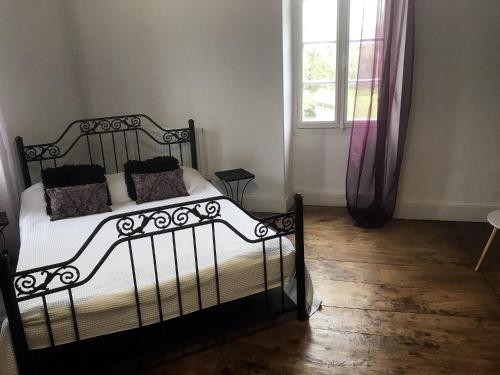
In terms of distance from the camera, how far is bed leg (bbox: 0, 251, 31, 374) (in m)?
1.70

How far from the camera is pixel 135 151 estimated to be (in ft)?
12.5

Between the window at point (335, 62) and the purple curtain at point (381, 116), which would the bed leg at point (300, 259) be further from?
the window at point (335, 62)

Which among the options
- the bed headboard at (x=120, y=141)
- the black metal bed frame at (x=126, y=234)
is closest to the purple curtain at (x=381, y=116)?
the black metal bed frame at (x=126, y=234)

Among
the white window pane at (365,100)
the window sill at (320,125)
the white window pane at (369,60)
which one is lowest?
the window sill at (320,125)

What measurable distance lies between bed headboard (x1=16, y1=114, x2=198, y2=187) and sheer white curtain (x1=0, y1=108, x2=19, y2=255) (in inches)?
20.3

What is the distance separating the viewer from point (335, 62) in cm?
366

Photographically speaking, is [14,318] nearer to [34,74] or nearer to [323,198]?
[34,74]

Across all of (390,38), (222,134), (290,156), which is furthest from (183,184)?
(390,38)

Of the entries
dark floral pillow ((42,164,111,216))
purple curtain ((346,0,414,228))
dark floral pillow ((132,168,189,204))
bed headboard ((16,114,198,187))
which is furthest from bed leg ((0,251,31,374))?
purple curtain ((346,0,414,228))

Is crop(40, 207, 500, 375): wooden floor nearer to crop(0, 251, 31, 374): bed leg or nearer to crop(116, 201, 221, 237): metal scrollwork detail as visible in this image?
crop(0, 251, 31, 374): bed leg

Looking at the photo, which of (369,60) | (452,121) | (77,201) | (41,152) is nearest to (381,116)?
(369,60)

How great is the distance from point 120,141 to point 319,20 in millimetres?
2030

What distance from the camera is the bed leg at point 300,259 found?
7.19 ft

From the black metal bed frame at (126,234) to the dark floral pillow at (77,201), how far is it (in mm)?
412
